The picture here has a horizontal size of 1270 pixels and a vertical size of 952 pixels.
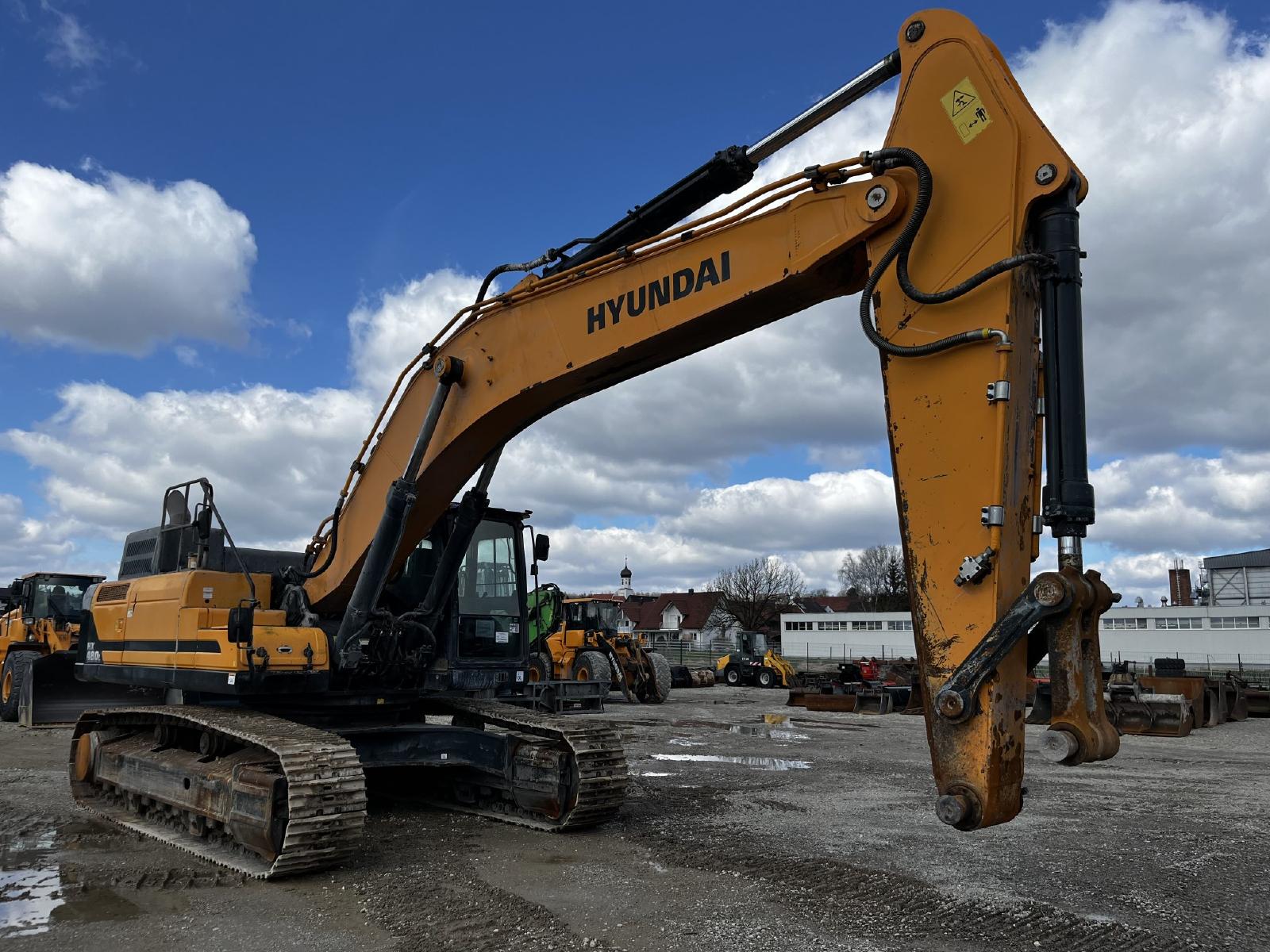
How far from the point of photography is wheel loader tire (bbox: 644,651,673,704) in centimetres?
2277

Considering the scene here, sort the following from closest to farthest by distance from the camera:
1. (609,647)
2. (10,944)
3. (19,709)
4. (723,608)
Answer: (10,944), (19,709), (609,647), (723,608)

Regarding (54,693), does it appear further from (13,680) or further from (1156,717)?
(1156,717)

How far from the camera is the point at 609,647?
2180 centimetres

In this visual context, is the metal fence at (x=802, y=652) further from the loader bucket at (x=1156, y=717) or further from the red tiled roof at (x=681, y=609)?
the loader bucket at (x=1156, y=717)

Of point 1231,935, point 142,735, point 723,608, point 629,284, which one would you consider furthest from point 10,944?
point 723,608

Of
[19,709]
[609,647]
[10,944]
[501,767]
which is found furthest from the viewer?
[609,647]

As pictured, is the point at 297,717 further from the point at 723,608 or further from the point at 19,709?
the point at 723,608

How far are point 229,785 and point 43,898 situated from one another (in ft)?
4.14

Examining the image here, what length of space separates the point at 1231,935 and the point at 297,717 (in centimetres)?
667

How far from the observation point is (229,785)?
696cm

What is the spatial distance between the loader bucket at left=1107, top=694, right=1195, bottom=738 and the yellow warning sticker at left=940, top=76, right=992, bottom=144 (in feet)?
47.9

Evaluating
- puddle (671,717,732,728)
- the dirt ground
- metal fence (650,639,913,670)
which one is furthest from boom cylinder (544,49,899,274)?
metal fence (650,639,913,670)

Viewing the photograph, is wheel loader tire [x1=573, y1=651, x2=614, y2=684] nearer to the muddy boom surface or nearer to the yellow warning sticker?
the muddy boom surface

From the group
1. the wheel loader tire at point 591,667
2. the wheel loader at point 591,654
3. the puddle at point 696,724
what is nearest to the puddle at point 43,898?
the puddle at point 696,724
